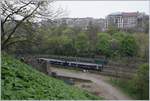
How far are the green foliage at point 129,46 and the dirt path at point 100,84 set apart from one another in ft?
1.01

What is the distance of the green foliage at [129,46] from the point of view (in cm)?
178

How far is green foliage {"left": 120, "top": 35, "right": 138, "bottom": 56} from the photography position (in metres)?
1.78

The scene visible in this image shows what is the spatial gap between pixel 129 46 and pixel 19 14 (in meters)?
0.97

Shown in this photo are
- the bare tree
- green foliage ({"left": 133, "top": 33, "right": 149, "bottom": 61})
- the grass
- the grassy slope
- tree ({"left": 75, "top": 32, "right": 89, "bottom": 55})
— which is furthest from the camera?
the bare tree

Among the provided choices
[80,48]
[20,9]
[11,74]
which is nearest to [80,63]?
[80,48]

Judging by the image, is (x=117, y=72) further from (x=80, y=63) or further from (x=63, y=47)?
(x=63, y=47)

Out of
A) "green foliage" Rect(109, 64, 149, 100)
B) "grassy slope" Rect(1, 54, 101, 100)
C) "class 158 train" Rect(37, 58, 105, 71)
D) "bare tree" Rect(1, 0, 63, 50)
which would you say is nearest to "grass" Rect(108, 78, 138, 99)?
"green foliage" Rect(109, 64, 149, 100)

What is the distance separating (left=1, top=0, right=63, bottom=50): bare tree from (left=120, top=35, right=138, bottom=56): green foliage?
0.59m

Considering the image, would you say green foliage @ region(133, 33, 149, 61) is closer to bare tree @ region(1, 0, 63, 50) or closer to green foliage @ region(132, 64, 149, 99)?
green foliage @ region(132, 64, 149, 99)

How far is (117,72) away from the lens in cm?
208

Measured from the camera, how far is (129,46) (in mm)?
1815

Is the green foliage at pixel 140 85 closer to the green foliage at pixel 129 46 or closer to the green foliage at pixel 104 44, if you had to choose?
the green foliage at pixel 129 46

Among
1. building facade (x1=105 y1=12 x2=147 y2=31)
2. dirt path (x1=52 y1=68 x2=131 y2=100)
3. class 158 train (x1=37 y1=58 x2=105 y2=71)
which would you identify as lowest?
dirt path (x1=52 y1=68 x2=131 y2=100)

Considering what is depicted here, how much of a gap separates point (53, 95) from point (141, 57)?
633 mm
